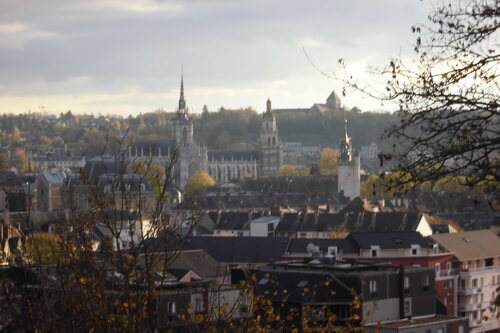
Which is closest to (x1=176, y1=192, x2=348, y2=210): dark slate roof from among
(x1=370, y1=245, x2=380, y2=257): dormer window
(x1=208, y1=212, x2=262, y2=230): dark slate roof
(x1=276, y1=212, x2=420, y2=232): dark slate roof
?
(x1=208, y1=212, x2=262, y2=230): dark slate roof

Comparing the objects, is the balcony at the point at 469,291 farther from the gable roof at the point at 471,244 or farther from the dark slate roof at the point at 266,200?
the dark slate roof at the point at 266,200

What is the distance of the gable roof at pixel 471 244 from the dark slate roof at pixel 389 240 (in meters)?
0.86

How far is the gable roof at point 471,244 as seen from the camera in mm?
58312

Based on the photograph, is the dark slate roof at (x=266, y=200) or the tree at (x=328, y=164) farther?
the tree at (x=328, y=164)

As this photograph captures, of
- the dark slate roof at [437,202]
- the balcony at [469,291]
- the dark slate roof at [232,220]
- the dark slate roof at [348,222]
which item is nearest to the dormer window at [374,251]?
the balcony at [469,291]

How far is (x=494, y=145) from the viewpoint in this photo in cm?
1231

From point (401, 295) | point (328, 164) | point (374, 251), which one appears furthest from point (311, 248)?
point (328, 164)

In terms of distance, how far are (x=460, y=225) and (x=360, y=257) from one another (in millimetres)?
31781

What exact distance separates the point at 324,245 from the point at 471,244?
695 cm

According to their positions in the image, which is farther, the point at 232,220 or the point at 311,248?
the point at 232,220

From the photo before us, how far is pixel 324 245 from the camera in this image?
5956 centimetres

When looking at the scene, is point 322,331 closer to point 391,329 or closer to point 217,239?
point 391,329

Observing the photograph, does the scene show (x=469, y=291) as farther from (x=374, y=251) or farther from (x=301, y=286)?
(x=301, y=286)

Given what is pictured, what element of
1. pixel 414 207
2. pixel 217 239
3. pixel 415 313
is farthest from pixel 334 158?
pixel 415 313
